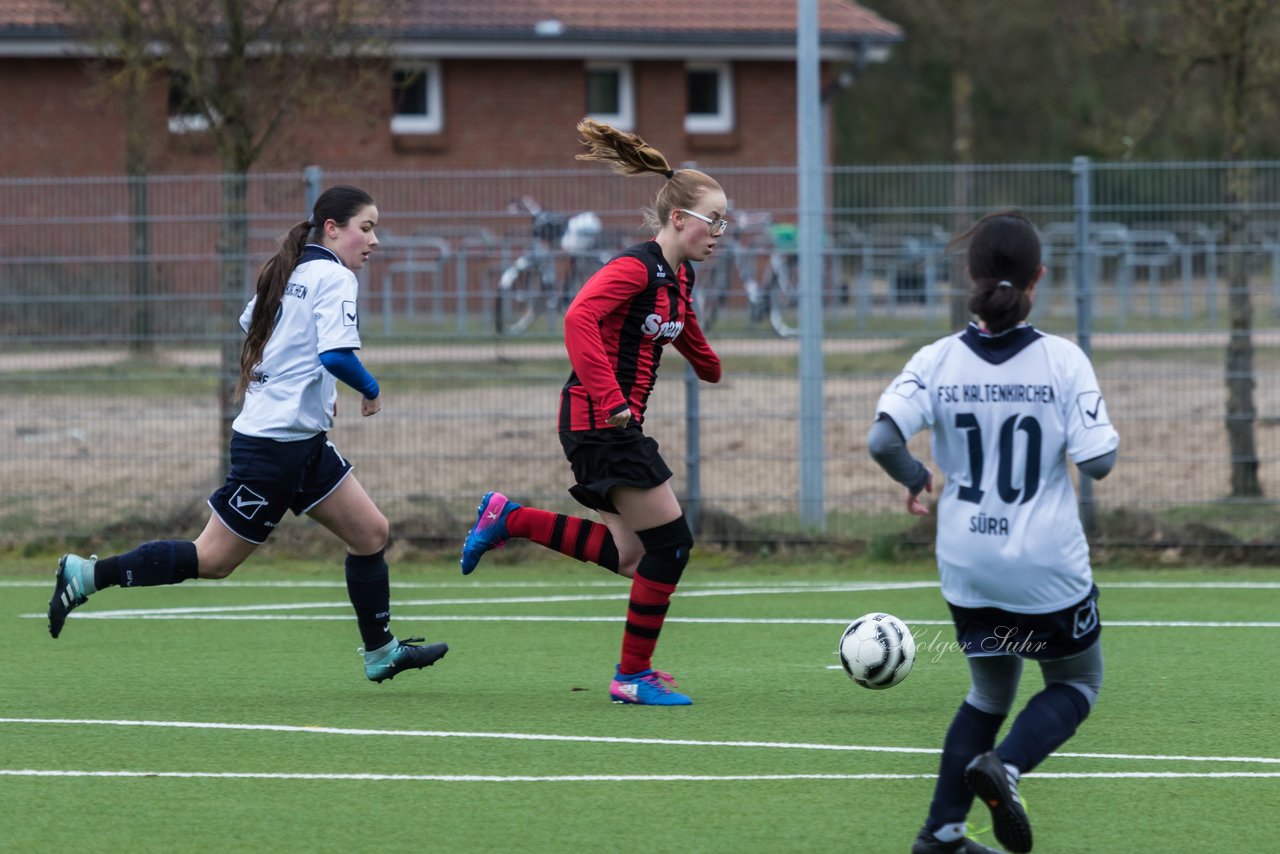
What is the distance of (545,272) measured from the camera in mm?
11930

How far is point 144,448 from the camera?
1202 cm

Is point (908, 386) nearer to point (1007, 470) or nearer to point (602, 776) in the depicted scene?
point (1007, 470)

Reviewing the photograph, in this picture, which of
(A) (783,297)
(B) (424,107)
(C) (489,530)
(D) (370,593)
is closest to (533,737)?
(D) (370,593)

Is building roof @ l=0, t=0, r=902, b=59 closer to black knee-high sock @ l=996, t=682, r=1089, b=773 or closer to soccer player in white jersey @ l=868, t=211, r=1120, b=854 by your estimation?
soccer player in white jersey @ l=868, t=211, r=1120, b=854

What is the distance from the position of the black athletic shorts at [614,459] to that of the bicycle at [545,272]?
492 centimetres

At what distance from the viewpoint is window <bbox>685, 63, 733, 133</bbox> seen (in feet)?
92.2

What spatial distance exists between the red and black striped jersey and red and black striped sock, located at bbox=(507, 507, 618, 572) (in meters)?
0.47

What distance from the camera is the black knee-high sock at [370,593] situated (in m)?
7.06

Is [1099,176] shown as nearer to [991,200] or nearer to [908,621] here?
[991,200]

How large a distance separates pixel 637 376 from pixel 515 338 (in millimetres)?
4898

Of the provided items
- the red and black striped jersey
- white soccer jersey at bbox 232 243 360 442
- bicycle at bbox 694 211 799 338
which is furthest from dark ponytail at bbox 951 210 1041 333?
bicycle at bbox 694 211 799 338

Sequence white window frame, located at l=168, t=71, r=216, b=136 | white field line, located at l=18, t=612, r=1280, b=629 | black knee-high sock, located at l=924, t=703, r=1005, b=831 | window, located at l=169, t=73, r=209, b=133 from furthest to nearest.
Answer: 1. white window frame, located at l=168, t=71, r=216, b=136
2. window, located at l=169, t=73, r=209, b=133
3. white field line, located at l=18, t=612, r=1280, b=629
4. black knee-high sock, located at l=924, t=703, r=1005, b=831

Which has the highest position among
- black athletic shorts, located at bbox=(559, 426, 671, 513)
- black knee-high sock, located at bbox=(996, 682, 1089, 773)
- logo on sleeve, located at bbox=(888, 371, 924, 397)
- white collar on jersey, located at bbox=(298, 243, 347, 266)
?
white collar on jersey, located at bbox=(298, 243, 347, 266)

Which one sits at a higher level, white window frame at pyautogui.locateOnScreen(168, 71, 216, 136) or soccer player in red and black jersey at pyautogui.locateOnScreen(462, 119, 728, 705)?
white window frame at pyautogui.locateOnScreen(168, 71, 216, 136)
